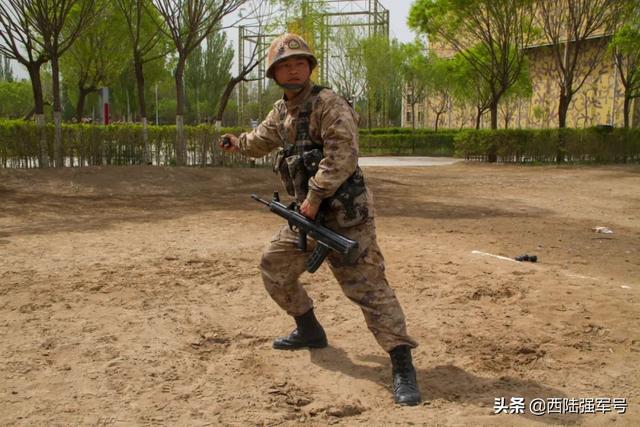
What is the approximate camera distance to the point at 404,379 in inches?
120

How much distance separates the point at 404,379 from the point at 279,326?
4.40ft

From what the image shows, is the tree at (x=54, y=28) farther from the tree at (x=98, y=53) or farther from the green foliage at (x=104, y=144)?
the tree at (x=98, y=53)

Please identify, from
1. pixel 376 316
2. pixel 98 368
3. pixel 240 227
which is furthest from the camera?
pixel 240 227

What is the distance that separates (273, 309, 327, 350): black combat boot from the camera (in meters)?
3.72

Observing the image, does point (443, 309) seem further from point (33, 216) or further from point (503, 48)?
point (503, 48)

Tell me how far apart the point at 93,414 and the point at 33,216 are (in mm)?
7286

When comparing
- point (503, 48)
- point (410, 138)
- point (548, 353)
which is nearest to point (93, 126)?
point (548, 353)

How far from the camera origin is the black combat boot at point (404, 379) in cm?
297

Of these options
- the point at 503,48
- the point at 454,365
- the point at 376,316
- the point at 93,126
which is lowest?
the point at 454,365

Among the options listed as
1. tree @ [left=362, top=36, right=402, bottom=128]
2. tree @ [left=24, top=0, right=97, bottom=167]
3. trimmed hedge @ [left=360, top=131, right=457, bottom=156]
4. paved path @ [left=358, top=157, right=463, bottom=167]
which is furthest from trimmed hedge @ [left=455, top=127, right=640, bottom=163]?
tree @ [left=24, top=0, right=97, bottom=167]

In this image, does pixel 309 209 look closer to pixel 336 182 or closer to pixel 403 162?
pixel 336 182

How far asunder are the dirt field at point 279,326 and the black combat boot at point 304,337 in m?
0.07

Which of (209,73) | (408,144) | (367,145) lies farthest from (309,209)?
(209,73)

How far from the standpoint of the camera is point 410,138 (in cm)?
3188
